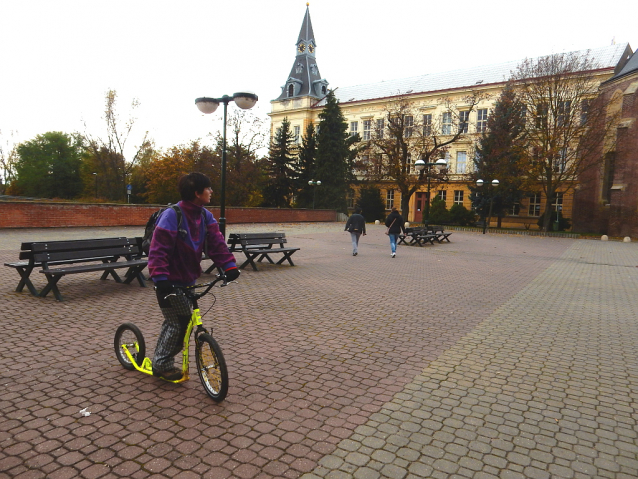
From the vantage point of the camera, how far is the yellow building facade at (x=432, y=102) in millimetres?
46062

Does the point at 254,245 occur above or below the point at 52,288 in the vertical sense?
above

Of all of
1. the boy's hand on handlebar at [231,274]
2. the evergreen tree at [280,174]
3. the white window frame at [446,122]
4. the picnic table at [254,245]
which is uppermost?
the white window frame at [446,122]

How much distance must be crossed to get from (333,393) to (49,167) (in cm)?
7100

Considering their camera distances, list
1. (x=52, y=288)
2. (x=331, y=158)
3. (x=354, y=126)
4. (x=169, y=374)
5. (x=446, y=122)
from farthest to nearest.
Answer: (x=354, y=126) → (x=446, y=122) → (x=331, y=158) → (x=52, y=288) → (x=169, y=374)

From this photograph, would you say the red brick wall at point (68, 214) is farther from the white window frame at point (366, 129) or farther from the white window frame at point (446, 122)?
the white window frame at point (366, 129)

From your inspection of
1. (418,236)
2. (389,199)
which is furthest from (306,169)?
(418,236)

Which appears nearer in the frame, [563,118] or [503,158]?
[563,118]

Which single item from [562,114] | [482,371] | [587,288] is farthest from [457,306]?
[562,114]

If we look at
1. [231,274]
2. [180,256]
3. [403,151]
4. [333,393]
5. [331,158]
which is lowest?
[333,393]

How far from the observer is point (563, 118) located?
3225cm

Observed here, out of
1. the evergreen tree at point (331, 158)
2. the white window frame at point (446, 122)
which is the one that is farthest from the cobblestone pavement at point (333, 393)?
the white window frame at point (446, 122)

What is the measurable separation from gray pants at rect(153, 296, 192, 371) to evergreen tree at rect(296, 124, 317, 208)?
1752 inches

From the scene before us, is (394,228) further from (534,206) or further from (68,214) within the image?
(534,206)

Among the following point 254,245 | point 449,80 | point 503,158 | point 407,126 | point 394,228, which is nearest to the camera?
point 254,245
